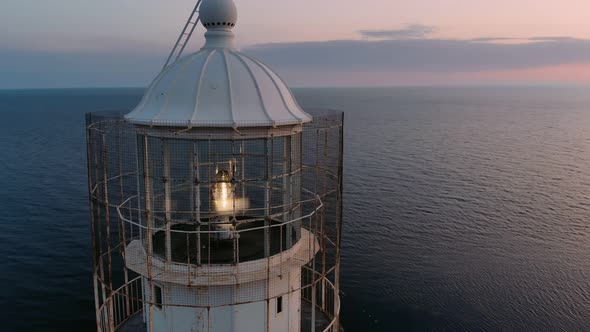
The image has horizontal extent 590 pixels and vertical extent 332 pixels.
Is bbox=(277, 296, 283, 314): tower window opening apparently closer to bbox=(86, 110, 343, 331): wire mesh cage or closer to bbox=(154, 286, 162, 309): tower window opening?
bbox=(86, 110, 343, 331): wire mesh cage

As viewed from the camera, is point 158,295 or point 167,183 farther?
point 158,295

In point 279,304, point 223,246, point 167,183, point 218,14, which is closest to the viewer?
point 167,183

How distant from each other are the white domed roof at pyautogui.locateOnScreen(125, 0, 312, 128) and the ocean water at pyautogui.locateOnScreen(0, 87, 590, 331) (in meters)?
25.0

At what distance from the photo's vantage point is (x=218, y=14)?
19.5 m

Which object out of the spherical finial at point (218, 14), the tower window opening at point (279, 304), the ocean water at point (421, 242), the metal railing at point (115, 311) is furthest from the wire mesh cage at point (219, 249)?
the ocean water at point (421, 242)

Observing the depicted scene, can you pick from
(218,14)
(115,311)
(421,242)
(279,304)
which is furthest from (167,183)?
(421,242)

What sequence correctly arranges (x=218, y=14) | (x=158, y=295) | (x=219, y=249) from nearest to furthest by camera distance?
(x=219, y=249)
(x=158, y=295)
(x=218, y=14)

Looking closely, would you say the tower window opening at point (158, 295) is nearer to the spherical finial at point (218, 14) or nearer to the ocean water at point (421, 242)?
the spherical finial at point (218, 14)

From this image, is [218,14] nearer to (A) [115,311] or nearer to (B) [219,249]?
(B) [219,249]

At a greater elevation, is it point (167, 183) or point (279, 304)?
point (167, 183)

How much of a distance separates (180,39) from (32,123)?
15706 centimetres

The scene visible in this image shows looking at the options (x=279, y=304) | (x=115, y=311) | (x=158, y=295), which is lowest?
(x=115, y=311)

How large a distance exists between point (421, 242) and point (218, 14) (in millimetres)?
38765

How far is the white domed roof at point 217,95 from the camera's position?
1662cm
